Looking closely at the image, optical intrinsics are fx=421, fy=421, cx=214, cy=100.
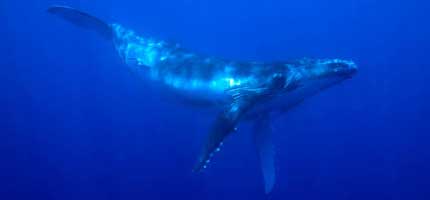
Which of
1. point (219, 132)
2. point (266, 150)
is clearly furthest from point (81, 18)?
point (219, 132)

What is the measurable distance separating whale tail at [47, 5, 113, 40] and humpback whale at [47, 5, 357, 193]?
1482 millimetres

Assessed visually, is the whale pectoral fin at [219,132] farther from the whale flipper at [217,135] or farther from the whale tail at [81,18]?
the whale tail at [81,18]

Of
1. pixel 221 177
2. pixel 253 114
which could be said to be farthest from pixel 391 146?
pixel 253 114

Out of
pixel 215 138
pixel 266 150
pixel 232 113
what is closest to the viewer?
pixel 215 138

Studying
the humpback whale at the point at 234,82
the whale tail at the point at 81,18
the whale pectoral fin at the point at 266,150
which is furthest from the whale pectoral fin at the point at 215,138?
the whale tail at the point at 81,18

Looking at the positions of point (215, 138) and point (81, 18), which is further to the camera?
point (81, 18)

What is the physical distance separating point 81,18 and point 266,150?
25.6ft

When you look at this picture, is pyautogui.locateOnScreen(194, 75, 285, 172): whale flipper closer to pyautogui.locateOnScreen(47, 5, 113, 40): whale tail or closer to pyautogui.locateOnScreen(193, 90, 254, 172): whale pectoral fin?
pyautogui.locateOnScreen(193, 90, 254, 172): whale pectoral fin

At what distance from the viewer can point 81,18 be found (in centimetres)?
1455

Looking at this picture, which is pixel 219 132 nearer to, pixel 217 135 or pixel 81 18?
pixel 217 135

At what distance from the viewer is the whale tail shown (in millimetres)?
14283

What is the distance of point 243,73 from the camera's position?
10.5 meters

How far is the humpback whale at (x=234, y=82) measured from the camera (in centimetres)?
949

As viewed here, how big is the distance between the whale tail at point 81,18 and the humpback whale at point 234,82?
1482mm
